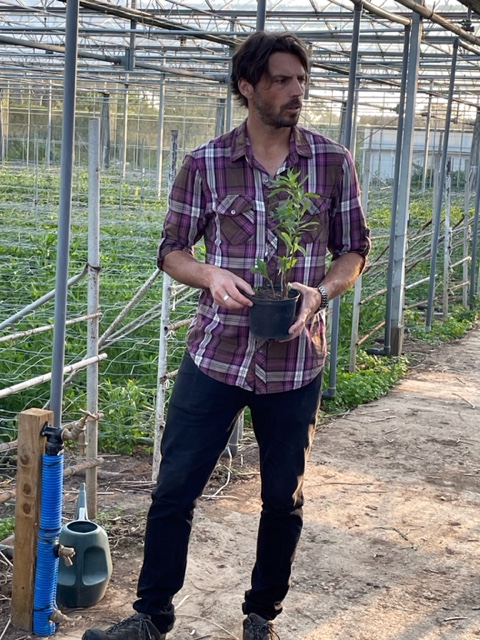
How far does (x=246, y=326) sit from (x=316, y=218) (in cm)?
36

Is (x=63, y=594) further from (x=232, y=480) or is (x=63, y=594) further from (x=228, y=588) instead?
(x=232, y=480)

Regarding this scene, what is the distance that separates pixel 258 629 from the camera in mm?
2752

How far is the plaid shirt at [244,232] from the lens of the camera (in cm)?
257

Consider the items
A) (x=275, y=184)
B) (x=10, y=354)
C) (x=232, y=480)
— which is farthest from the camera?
(x=10, y=354)

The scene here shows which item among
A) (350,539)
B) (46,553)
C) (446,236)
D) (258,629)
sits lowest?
(350,539)

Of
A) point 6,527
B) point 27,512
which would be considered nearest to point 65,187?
point 27,512

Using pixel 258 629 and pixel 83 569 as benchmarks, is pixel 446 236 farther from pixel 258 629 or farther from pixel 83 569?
pixel 258 629

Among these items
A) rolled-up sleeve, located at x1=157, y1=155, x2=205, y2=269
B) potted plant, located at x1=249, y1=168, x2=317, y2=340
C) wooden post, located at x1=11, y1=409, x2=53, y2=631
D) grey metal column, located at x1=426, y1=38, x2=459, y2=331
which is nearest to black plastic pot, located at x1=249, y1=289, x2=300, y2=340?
potted plant, located at x1=249, y1=168, x2=317, y2=340

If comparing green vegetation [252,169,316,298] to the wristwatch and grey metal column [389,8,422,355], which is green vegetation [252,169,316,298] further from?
grey metal column [389,8,422,355]

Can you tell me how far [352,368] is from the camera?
6605mm

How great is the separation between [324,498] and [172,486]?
1.77 m

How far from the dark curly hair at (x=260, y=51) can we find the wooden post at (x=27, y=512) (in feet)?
3.83

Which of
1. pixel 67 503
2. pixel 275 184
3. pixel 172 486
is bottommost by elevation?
pixel 67 503

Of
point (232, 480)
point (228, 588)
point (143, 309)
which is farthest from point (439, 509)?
point (143, 309)
